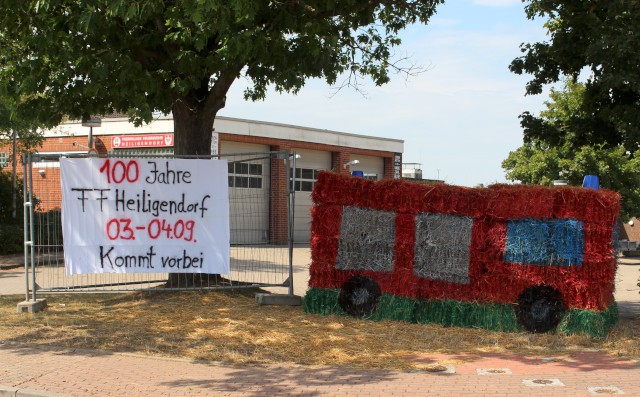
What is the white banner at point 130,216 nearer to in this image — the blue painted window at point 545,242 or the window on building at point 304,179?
the blue painted window at point 545,242

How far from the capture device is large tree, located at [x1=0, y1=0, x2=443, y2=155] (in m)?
9.65

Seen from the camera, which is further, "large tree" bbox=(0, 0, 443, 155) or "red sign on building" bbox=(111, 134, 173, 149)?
"red sign on building" bbox=(111, 134, 173, 149)

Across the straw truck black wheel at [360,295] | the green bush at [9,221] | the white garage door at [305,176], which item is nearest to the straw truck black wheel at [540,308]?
the straw truck black wheel at [360,295]

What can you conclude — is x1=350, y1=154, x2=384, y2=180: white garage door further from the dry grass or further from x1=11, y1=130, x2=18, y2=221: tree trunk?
the dry grass

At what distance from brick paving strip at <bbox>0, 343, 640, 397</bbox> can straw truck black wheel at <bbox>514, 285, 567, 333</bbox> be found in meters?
1.06

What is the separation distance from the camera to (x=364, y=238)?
9.79 metres

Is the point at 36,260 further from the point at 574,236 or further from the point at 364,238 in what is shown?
the point at 574,236

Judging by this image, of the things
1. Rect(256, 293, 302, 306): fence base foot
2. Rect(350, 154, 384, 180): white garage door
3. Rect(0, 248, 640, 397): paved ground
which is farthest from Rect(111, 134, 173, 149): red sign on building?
Rect(0, 248, 640, 397): paved ground

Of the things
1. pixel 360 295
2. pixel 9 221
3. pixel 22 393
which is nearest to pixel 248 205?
pixel 360 295

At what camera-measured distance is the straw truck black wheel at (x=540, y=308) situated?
8.93m

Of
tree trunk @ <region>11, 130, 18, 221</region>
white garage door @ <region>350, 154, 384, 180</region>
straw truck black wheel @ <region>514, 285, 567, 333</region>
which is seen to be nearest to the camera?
straw truck black wheel @ <region>514, 285, 567, 333</region>

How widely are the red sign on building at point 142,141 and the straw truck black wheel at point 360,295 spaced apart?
20587 millimetres

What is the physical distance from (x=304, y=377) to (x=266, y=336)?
177 cm

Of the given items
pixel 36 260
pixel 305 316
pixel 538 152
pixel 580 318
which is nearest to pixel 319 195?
pixel 305 316
